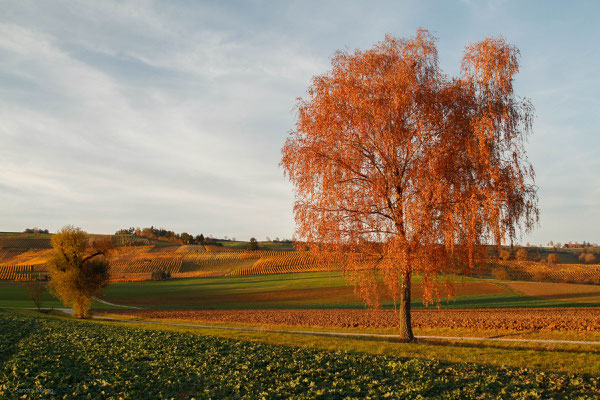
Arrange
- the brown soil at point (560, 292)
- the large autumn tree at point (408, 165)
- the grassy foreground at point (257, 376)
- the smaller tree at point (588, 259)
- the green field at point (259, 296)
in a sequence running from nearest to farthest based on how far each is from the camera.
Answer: the grassy foreground at point (257, 376), the large autumn tree at point (408, 165), the brown soil at point (560, 292), the green field at point (259, 296), the smaller tree at point (588, 259)

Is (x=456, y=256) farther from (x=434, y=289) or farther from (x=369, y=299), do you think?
(x=369, y=299)

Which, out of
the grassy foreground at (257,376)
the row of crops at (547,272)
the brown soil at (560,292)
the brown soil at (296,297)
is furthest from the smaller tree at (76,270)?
the row of crops at (547,272)

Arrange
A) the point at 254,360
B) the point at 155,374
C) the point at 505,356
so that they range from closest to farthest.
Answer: the point at 155,374 < the point at 254,360 < the point at 505,356

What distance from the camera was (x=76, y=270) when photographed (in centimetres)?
4106

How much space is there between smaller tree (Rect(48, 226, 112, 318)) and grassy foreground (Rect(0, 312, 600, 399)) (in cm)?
2819

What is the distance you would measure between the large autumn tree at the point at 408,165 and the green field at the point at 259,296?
20.3 meters

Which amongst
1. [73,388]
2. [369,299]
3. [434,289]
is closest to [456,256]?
[434,289]

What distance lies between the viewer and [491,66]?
17.0 m

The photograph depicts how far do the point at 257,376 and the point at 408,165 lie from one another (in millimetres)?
10822

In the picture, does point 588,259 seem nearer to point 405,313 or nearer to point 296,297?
point 296,297

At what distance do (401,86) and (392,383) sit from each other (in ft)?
39.5

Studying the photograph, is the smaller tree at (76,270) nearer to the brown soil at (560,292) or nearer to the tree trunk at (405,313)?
the tree trunk at (405,313)

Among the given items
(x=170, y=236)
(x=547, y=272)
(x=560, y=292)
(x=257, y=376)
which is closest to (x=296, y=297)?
(x=560, y=292)

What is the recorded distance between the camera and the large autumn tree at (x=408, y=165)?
16.0 m
